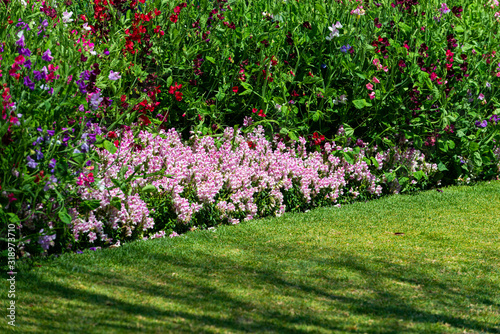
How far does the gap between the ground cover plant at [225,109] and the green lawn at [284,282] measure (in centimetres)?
43

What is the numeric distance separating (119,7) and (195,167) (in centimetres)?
188

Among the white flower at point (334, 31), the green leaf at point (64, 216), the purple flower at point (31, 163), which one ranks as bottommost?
the green leaf at point (64, 216)

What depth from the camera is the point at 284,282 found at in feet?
17.9

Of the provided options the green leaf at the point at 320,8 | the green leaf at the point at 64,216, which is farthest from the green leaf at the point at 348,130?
the green leaf at the point at 64,216

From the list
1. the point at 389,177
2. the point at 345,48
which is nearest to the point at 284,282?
the point at 389,177

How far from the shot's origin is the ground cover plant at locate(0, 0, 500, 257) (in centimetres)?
555

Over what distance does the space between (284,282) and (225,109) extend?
3360mm

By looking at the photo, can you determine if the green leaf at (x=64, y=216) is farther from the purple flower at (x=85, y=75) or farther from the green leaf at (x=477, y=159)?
the green leaf at (x=477, y=159)

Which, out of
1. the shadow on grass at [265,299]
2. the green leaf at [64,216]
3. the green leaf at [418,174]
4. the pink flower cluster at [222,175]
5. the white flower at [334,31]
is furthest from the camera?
the green leaf at [418,174]

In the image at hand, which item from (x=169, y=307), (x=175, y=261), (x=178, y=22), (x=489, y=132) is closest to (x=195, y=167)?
(x=175, y=261)

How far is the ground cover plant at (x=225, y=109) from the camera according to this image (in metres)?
5.55

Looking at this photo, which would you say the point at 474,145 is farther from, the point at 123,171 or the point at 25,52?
the point at 25,52

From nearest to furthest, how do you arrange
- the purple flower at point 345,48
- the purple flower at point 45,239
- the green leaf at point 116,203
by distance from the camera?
the purple flower at point 45,239, the green leaf at point 116,203, the purple flower at point 345,48

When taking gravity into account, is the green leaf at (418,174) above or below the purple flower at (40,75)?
above
